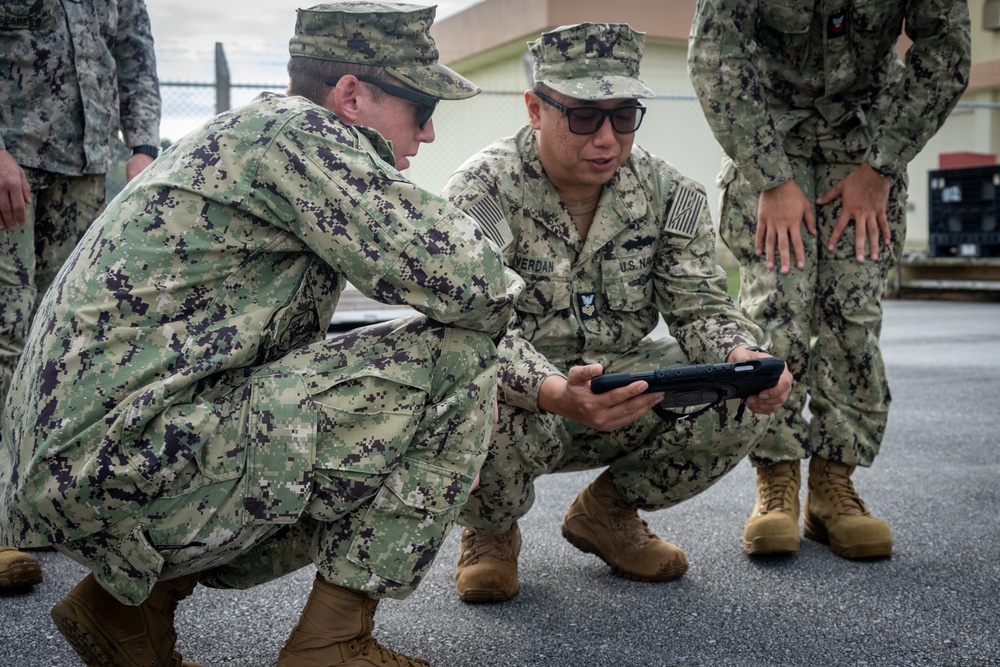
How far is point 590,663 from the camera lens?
2.15 metres

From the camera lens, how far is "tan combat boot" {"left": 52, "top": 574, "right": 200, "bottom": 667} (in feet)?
6.23

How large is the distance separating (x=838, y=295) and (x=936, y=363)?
4.09 meters

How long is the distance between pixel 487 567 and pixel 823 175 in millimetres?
1569

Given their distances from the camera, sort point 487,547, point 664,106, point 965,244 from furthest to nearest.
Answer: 1. point 664,106
2. point 965,244
3. point 487,547

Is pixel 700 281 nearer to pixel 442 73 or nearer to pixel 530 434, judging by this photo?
pixel 530 434

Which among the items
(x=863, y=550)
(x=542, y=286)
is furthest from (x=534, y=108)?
(x=863, y=550)

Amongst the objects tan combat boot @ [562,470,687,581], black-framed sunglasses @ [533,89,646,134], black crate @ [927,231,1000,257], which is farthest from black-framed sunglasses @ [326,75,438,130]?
black crate @ [927,231,1000,257]

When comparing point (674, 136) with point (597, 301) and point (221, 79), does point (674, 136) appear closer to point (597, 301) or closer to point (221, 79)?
point (221, 79)

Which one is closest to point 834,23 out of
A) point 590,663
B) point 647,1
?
point 590,663

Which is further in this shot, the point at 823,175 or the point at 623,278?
the point at 823,175

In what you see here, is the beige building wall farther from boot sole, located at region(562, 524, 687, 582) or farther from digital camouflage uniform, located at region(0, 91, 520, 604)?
digital camouflage uniform, located at region(0, 91, 520, 604)

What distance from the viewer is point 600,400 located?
7.36 ft

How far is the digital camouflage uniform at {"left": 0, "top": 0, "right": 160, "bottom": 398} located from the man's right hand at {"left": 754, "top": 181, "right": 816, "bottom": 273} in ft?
6.54

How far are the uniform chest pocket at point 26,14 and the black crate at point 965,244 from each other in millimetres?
11198
